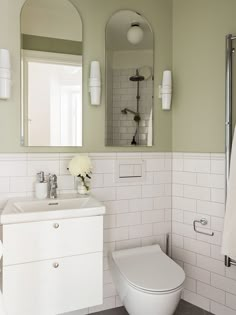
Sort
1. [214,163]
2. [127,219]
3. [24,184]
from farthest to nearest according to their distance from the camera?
[127,219] → [214,163] → [24,184]

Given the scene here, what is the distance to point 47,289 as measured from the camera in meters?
1.67

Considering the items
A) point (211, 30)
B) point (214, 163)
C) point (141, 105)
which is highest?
point (211, 30)

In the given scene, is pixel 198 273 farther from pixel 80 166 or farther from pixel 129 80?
pixel 129 80

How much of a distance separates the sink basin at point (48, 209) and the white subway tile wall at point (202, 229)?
83cm

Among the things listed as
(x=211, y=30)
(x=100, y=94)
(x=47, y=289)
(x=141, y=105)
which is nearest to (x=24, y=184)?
(x=47, y=289)

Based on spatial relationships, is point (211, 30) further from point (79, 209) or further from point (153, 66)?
point (79, 209)

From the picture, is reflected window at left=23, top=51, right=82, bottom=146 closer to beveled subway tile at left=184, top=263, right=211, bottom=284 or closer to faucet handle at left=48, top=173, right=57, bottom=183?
faucet handle at left=48, top=173, right=57, bottom=183

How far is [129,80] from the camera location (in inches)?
94.0

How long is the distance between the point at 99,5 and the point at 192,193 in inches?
61.4

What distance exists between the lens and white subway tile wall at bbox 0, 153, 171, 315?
201 cm

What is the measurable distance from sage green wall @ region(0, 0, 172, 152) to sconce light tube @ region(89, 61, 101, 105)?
0.05 meters

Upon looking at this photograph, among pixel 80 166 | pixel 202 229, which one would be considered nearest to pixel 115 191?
pixel 80 166

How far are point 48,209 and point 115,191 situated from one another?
60 centimetres

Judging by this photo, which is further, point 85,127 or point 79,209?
point 85,127
